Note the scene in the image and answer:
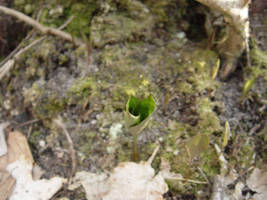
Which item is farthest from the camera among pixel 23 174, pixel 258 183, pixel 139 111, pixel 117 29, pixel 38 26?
pixel 38 26

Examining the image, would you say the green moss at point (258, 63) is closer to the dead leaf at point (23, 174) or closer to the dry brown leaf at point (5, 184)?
the dead leaf at point (23, 174)

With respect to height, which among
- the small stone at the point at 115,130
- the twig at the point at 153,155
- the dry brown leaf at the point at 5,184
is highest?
the small stone at the point at 115,130

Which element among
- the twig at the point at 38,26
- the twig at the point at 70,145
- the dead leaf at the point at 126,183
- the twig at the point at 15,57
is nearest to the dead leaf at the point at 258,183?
the dead leaf at the point at 126,183

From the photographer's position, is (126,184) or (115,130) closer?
(126,184)

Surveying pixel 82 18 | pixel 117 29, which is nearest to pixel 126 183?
pixel 117 29

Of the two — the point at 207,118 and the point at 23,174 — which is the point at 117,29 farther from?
the point at 23,174

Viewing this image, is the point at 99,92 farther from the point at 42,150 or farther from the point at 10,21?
the point at 10,21

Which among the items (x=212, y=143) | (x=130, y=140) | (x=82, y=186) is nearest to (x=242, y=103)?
(x=212, y=143)
